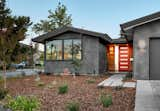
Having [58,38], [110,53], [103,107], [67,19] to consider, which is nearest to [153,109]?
[103,107]

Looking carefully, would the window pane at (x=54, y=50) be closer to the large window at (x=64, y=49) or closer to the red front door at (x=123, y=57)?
the large window at (x=64, y=49)

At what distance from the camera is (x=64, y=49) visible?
67.5 ft

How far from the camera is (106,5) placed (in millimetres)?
Result: 27625

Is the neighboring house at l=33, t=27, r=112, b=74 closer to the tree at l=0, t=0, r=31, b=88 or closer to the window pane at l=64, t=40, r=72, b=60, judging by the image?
the window pane at l=64, t=40, r=72, b=60

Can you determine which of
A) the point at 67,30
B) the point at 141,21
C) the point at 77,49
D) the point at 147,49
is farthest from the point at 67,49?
the point at 141,21

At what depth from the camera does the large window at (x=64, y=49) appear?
20.3m

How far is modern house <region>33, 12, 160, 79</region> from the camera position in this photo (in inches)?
583

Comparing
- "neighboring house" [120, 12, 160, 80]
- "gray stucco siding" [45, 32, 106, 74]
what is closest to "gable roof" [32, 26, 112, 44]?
"gray stucco siding" [45, 32, 106, 74]

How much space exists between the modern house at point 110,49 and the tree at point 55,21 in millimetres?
16062

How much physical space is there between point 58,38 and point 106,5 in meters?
8.80

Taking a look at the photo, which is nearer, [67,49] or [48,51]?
[67,49]

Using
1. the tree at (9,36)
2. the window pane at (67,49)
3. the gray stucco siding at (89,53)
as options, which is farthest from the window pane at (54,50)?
the tree at (9,36)

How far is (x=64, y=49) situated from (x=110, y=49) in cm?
693

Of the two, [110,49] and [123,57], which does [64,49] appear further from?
[123,57]
